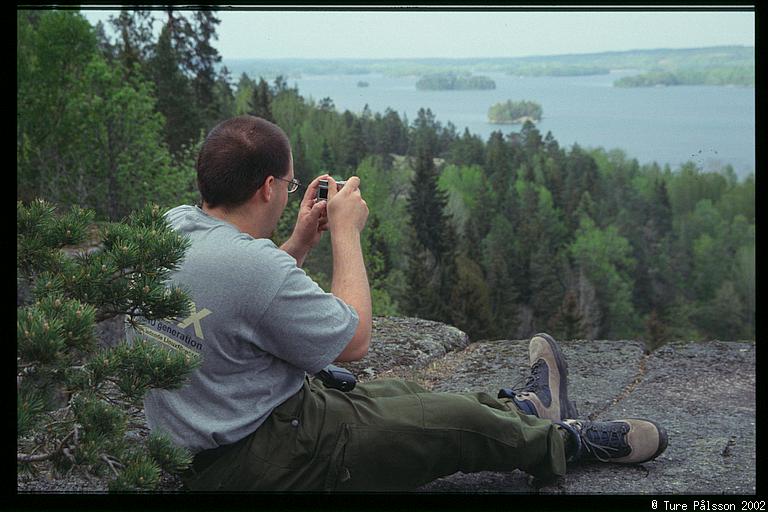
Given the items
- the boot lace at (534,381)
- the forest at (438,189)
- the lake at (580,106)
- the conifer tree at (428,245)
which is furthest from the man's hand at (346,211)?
the lake at (580,106)

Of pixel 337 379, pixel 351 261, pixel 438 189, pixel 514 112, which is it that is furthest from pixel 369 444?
pixel 514 112

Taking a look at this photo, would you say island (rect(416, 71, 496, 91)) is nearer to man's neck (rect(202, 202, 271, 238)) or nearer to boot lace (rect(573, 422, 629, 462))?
boot lace (rect(573, 422, 629, 462))

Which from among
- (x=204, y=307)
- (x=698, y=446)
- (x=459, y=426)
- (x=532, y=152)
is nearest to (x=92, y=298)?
(x=204, y=307)

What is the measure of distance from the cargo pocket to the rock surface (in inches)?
11.7

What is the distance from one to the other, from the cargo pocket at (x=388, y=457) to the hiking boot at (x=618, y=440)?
753 millimetres

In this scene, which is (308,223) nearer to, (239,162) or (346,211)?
(346,211)

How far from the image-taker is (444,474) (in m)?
Answer: 3.33

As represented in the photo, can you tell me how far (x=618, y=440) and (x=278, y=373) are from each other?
5.43 feet

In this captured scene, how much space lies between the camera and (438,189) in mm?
53000

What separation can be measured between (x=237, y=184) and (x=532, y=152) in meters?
61.5

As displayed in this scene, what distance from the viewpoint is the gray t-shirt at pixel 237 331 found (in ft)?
9.14

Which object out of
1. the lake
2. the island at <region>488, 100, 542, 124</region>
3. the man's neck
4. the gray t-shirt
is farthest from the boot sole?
the island at <region>488, 100, 542, 124</region>

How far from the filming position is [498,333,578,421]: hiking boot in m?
3.96
